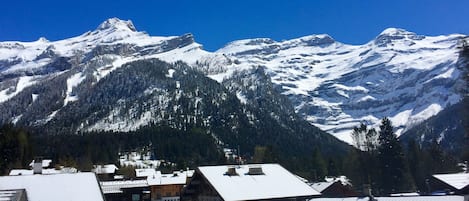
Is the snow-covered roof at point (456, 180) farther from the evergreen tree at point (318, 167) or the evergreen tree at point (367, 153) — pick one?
the evergreen tree at point (318, 167)

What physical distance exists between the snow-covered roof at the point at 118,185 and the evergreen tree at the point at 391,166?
43.1 meters

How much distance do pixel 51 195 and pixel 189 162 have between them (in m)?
137

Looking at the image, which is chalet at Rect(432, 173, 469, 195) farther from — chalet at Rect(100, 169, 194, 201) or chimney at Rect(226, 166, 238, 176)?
chalet at Rect(100, 169, 194, 201)

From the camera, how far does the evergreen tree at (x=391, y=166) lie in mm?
90125

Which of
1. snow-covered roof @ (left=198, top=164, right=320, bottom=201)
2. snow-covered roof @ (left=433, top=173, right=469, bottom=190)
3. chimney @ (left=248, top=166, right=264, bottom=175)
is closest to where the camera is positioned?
snow-covered roof @ (left=198, top=164, right=320, bottom=201)

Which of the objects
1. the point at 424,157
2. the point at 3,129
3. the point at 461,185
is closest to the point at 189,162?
the point at 3,129

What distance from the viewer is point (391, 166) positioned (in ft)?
301

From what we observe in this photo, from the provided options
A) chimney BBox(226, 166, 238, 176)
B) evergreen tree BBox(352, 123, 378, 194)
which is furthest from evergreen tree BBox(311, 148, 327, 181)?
chimney BBox(226, 166, 238, 176)

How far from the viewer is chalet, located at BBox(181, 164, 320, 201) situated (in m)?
53.1

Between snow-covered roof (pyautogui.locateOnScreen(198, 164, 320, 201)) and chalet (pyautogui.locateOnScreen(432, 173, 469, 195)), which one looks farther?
chalet (pyautogui.locateOnScreen(432, 173, 469, 195))

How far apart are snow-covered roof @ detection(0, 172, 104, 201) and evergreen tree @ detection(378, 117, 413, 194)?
65.6 meters

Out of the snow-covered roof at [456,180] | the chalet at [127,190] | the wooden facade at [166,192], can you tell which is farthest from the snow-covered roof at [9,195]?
the wooden facade at [166,192]

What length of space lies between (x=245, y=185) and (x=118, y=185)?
147ft

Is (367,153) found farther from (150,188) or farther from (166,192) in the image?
(150,188)
